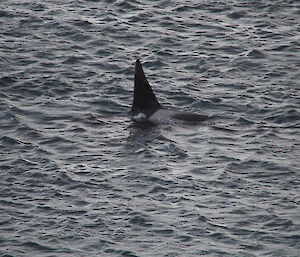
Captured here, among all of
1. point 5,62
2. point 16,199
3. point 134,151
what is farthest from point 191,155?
point 5,62

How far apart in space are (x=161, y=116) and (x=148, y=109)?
59 cm

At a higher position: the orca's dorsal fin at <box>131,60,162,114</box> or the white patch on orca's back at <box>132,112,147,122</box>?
the orca's dorsal fin at <box>131,60,162,114</box>

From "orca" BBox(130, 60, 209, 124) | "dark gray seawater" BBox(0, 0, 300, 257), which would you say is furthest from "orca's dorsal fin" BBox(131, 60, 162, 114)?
"dark gray seawater" BBox(0, 0, 300, 257)

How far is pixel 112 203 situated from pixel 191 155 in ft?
13.2

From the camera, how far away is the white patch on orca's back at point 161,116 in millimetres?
27312

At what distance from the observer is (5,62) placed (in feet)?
104

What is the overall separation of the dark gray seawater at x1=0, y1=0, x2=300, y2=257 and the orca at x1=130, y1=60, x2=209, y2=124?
1.76 feet

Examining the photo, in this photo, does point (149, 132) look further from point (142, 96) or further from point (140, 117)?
point (142, 96)

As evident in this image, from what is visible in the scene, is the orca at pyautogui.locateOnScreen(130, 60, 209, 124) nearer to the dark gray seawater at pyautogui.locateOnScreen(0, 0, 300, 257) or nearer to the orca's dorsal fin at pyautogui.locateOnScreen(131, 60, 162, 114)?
the orca's dorsal fin at pyautogui.locateOnScreen(131, 60, 162, 114)

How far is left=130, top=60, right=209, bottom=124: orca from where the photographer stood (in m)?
27.3

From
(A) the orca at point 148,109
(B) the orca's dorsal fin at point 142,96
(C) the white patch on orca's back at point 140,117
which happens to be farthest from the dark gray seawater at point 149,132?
(B) the orca's dorsal fin at point 142,96

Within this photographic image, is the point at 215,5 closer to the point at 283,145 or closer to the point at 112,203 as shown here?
the point at 283,145

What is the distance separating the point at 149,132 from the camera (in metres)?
26.6

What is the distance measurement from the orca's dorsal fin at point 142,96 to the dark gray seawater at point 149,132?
2.19 feet
